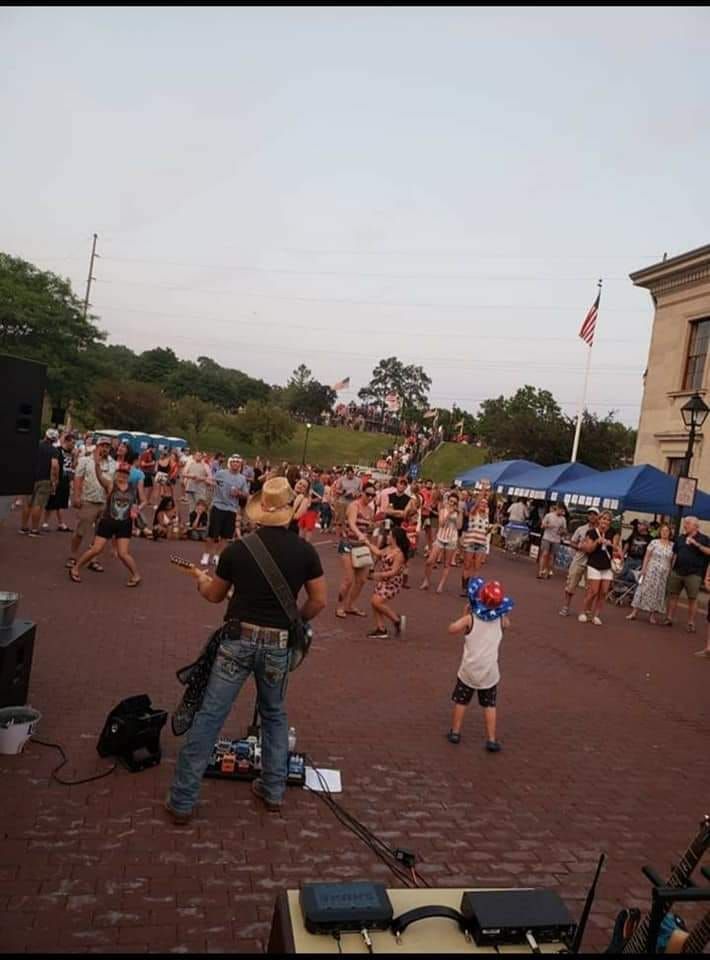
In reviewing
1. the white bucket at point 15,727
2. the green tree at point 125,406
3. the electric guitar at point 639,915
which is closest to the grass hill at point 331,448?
the green tree at point 125,406

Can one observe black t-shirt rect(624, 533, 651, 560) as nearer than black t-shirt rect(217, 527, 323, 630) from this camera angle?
No

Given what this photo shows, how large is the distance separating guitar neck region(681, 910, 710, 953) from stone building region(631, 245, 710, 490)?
774 inches

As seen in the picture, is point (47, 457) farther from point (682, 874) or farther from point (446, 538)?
point (682, 874)

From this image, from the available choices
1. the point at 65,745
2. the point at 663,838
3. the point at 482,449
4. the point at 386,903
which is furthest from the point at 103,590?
the point at 482,449

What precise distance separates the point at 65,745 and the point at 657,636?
999cm

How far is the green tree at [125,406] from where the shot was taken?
56.5m

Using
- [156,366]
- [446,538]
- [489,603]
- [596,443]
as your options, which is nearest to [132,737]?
[489,603]

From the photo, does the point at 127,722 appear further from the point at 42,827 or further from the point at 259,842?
the point at 259,842

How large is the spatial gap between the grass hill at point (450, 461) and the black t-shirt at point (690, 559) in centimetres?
4731

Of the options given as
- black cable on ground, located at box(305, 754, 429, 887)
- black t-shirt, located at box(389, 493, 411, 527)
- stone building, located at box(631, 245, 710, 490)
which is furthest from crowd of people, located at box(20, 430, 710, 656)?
stone building, located at box(631, 245, 710, 490)

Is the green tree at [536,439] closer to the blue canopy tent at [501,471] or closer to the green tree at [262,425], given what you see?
the blue canopy tent at [501,471]

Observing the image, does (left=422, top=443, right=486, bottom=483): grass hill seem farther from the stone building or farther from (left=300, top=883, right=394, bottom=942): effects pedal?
(left=300, top=883, right=394, bottom=942): effects pedal

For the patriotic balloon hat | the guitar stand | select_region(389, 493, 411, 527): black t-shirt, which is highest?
select_region(389, 493, 411, 527): black t-shirt

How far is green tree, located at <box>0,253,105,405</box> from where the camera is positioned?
4569cm
